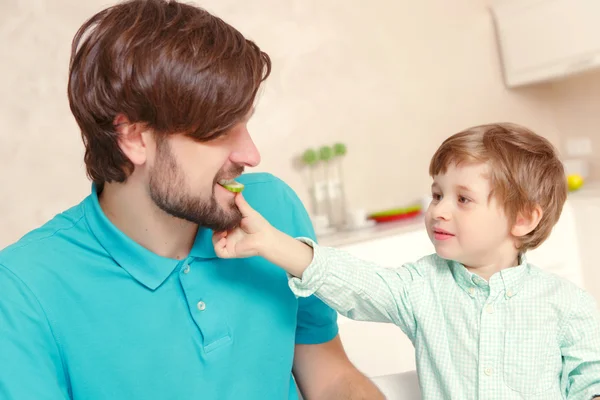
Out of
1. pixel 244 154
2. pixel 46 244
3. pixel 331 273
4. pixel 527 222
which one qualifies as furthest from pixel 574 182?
pixel 46 244

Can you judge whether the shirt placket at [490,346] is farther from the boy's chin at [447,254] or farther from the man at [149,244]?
the man at [149,244]

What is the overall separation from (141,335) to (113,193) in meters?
0.28

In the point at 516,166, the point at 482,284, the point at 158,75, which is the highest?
the point at 158,75

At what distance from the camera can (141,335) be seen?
118cm

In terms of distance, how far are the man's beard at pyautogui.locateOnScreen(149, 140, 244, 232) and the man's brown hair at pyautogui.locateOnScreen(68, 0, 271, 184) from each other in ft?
0.18

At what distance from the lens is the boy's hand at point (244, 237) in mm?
1220

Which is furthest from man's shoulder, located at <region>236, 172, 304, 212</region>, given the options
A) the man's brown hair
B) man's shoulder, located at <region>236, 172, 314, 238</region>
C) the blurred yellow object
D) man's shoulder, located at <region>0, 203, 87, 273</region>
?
the blurred yellow object

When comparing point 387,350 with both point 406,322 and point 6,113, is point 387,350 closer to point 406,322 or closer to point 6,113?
point 406,322

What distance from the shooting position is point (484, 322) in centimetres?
126

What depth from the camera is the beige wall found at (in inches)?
112

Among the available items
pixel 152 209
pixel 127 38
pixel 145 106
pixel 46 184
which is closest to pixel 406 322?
pixel 152 209

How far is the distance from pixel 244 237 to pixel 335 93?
7.80 ft

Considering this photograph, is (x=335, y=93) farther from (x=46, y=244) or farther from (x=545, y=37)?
(x=46, y=244)

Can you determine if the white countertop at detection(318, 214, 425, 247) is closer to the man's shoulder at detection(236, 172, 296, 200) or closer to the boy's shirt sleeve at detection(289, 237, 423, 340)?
the man's shoulder at detection(236, 172, 296, 200)
